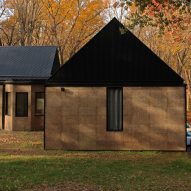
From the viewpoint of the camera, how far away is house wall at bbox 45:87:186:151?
19391 millimetres

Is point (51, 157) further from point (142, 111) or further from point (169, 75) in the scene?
point (169, 75)

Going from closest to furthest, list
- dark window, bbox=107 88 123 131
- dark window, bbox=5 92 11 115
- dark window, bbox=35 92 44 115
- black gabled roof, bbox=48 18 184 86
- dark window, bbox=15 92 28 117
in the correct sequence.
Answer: black gabled roof, bbox=48 18 184 86, dark window, bbox=107 88 123 131, dark window, bbox=15 92 28 117, dark window, bbox=35 92 44 115, dark window, bbox=5 92 11 115

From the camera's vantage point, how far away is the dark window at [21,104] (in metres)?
29.6

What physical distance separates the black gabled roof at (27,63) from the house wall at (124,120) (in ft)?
34.1

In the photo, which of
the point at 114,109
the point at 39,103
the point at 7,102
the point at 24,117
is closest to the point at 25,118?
the point at 24,117

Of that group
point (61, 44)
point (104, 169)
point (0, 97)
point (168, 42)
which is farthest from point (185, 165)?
point (61, 44)

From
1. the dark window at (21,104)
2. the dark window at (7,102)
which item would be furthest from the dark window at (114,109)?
the dark window at (7,102)

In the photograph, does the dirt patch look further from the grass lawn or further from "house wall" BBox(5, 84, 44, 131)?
"house wall" BBox(5, 84, 44, 131)

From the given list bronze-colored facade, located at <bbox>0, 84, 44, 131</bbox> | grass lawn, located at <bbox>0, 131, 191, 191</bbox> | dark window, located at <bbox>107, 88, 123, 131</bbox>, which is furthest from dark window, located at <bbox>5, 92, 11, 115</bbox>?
dark window, located at <bbox>107, 88, 123, 131</bbox>

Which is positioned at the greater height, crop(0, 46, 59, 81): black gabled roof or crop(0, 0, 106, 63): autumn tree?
crop(0, 0, 106, 63): autumn tree

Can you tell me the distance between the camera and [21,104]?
97.3ft

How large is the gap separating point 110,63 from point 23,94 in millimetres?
11702

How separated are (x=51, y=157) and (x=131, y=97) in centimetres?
491

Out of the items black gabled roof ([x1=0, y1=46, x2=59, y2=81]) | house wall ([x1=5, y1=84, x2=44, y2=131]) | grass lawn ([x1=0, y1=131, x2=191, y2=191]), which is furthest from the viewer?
black gabled roof ([x1=0, y1=46, x2=59, y2=81])
